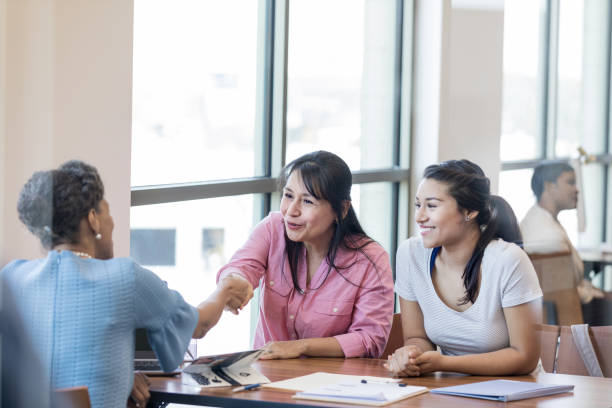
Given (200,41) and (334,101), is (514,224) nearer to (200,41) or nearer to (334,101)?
(200,41)

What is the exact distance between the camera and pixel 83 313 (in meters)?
1.88

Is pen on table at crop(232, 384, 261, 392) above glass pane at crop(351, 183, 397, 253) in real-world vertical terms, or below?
below

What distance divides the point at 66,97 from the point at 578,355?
1.90 meters

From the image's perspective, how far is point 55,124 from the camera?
2375mm

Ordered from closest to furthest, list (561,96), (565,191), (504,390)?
(504,390)
(565,191)
(561,96)

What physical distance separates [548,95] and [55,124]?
15.3 feet

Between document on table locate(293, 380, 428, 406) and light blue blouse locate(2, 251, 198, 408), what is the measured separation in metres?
0.46

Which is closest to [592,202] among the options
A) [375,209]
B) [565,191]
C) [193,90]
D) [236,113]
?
[565,191]

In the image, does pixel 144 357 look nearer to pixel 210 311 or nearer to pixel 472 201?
pixel 210 311

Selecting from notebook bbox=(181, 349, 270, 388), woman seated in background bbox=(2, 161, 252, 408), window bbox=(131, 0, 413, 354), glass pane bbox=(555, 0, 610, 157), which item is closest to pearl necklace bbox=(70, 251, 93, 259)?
woman seated in background bbox=(2, 161, 252, 408)

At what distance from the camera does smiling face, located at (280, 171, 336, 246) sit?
282 cm

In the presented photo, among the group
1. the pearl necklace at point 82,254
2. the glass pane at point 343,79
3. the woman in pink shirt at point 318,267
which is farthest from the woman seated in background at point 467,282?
the glass pane at point 343,79

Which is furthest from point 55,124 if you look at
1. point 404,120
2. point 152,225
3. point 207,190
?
point 404,120

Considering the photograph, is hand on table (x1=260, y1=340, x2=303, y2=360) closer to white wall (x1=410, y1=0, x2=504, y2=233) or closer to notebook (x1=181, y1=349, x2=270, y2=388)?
notebook (x1=181, y1=349, x2=270, y2=388)
